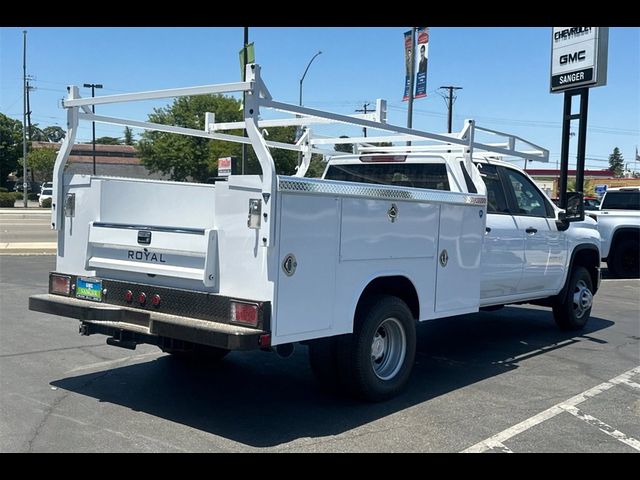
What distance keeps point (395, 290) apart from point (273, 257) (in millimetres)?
1636

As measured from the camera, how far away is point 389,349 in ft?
19.3

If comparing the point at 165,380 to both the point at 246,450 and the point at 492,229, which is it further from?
the point at 492,229

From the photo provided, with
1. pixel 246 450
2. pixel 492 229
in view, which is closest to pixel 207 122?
pixel 492 229

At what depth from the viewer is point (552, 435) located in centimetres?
501

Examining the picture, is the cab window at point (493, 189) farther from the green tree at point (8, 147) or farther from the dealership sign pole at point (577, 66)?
the green tree at point (8, 147)

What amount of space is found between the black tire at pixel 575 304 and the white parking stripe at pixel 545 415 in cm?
178

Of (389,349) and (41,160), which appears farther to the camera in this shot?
(41,160)

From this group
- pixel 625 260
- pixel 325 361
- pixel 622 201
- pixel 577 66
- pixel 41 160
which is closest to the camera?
pixel 325 361

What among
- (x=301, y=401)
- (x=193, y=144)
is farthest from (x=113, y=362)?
(x=193, y=144)

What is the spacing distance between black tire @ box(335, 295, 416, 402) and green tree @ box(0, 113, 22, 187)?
73957 millimetres

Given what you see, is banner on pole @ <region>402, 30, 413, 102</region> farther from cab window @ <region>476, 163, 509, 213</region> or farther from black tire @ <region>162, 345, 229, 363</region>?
black tire @ <region>162, 345, 229, 363</region>

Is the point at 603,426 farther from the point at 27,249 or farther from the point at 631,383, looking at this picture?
the point at 27,249

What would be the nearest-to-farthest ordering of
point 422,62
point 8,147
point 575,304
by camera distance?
point 575,304 < point 422,62 < point 8,147
